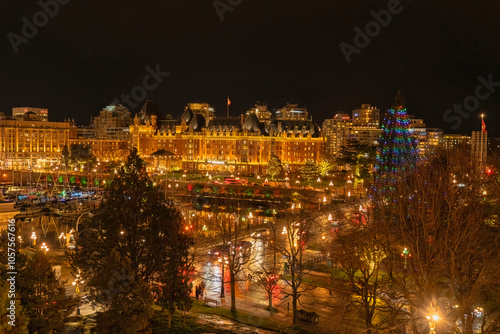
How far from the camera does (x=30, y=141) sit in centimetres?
12512

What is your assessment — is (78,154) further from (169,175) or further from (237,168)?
(237,168)

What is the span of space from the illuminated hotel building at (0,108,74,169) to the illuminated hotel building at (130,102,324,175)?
101ft

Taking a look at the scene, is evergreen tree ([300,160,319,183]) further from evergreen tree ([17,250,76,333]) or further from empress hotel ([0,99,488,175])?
evergreen tree ([17,250,76,333])

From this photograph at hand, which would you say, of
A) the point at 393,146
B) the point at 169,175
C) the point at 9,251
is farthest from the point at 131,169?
the point at 169,175

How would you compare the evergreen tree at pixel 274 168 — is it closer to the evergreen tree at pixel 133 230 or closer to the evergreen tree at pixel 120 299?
the evergreen tree at pixel 133 230

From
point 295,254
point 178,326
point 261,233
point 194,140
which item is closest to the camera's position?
point 178,326

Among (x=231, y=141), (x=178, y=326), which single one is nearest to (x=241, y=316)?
(x=178, y=326)

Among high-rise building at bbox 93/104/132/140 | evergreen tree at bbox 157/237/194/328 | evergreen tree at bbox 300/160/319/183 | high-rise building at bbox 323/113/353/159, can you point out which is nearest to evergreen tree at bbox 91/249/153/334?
evergreen tree at bbox 157/237/194/328

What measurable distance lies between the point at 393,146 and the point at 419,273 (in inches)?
1094

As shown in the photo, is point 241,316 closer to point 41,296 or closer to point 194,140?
point 41,296

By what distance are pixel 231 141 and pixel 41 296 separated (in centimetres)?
8813

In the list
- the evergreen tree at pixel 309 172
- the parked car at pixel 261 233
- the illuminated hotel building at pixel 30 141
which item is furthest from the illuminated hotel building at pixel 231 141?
the parked car at pixel 261 233

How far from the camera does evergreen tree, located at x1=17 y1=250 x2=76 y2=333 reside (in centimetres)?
1340

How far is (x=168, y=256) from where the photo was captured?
16703 mm
